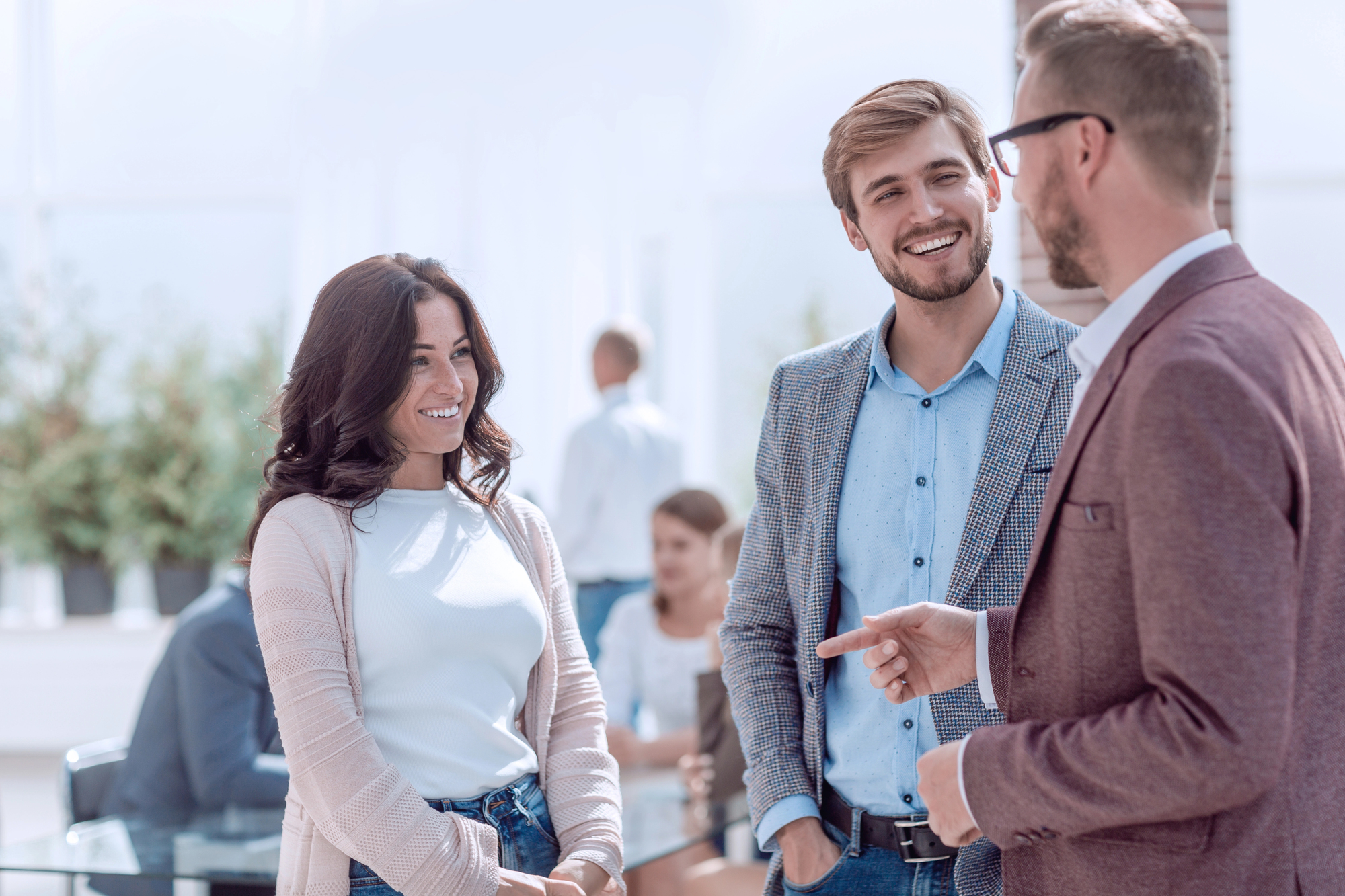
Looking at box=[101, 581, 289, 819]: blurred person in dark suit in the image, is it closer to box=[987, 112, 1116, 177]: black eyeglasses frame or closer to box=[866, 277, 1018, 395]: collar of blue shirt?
box=[866, 277, 1018, 395]: collar of blue shirt

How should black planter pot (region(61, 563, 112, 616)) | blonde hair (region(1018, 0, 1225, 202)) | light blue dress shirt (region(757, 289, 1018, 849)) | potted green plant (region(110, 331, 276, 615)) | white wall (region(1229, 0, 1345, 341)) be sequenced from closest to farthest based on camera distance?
blonde hair (region(1018, 0, 1225, 202)) → light blue dress shirt (region(757, 289, 1018, 849)) → white wall (region(1229, 0, 1345, 341)) → potted green plant (region(110, 331, 276, 615)) → black planter pot (region(61, 563, 112, 616))

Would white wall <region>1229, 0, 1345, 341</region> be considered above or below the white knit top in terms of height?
above

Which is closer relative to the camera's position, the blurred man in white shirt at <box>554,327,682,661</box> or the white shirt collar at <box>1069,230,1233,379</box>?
the white shirt collar at <box>1069,230,1233,379</box>

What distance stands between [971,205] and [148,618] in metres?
5.60

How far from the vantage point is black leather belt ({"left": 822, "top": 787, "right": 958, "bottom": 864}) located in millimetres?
1470

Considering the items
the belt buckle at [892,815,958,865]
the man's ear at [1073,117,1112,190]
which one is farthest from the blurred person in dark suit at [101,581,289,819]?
the man's ear at [1073,117,1112,190]

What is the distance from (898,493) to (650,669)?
1.91m

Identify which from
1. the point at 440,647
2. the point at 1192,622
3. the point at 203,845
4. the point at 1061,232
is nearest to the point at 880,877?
the point at 440,647

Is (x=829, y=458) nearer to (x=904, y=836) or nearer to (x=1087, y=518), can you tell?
(x=904, y=836)

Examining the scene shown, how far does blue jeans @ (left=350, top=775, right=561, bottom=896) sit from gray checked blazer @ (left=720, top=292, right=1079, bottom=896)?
0.98 ft

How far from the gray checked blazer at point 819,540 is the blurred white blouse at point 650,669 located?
5.28ft

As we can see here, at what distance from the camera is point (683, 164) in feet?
16.6

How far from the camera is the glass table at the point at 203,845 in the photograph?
211cm

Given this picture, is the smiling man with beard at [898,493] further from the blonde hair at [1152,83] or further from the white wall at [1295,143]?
the white wall at [1295,143]
